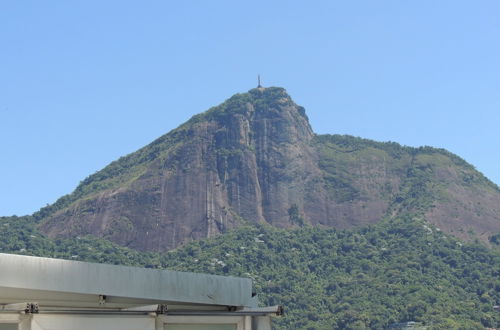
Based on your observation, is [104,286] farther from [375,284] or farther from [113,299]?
[375,284]

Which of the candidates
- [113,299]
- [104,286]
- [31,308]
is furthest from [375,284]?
[31,308]

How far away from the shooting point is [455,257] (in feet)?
637

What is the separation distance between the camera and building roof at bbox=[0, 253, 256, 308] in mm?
9797

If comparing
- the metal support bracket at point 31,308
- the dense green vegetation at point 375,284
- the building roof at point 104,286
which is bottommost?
the metal support bracket at point 31,308

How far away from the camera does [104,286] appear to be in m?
10.4

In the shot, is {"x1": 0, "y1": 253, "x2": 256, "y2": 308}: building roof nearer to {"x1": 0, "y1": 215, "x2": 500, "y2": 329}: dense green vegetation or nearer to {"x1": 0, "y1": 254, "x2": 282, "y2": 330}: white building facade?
{"x1": 0, "y1": 254, "x2": 282, "y2": 330}: white building facade

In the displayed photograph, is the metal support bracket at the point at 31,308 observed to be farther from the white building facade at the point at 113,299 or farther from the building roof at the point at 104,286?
the building roof at the point at 104,286

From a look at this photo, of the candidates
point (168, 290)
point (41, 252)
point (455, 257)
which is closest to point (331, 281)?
point (455, 257)

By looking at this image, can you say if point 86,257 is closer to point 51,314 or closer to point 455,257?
point 455,257

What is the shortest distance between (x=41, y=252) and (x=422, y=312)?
264 feet

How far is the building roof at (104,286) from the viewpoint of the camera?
9797 mm

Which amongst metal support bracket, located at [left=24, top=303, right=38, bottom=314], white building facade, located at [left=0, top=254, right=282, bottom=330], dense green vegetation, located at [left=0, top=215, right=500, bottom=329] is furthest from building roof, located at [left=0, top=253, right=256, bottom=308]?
dense green vegetation, located at [left=0, top=215, right=500, bottom=329]

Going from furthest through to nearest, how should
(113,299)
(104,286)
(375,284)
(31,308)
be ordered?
(375,284)
(113,299)
(104,286)
(31,308)

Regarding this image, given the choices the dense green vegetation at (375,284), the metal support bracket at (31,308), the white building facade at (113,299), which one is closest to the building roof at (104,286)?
the white building facade at (113,299)
